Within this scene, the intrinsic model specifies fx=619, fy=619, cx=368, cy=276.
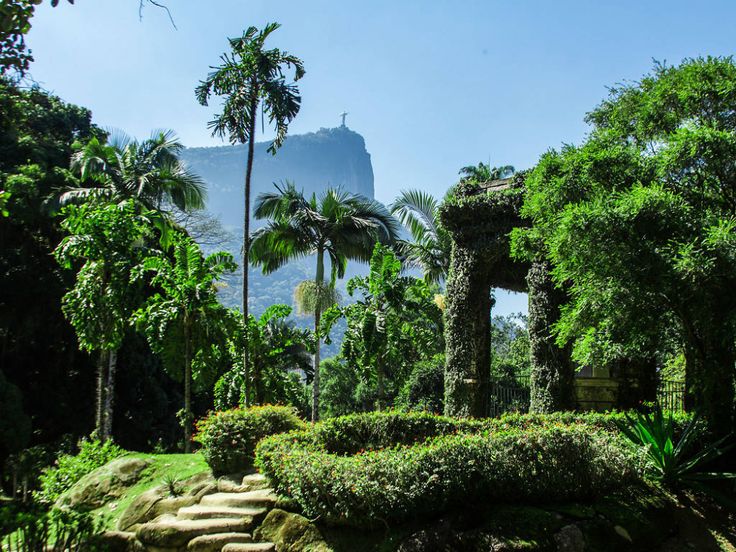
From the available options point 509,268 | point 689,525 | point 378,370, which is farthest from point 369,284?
point 689,525

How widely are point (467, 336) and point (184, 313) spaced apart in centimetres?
661

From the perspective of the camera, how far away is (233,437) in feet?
31.9

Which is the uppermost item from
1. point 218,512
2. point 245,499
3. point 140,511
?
point 245,499

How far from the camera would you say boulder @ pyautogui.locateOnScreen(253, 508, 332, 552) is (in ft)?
23.5

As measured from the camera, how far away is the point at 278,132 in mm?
15914

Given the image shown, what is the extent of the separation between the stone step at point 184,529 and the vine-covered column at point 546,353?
7.95m

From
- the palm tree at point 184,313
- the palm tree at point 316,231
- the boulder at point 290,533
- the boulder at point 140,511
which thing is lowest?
the boulder at point 140,511

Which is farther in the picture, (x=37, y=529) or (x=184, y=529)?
(x=184, y=529)

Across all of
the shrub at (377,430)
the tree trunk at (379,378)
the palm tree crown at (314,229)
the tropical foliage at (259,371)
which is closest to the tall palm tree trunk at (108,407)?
the tropical foliage at (259,371)

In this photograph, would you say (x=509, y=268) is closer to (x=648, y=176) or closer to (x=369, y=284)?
(x=369, y=284)

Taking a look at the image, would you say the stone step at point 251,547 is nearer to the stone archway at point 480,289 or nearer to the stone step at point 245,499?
the stone step at point 245,499

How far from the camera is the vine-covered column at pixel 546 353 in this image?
13.6 metres

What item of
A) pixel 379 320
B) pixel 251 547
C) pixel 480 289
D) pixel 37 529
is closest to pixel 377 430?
pixel 251 547

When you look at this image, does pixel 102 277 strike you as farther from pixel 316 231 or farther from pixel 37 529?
pixel 37 529
